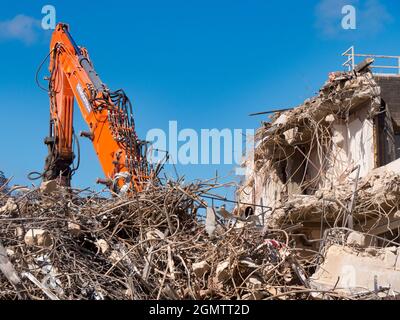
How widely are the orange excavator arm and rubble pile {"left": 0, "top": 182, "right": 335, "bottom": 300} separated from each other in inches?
80.7

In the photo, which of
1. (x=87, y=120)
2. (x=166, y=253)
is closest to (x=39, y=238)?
(x=166, y=253)

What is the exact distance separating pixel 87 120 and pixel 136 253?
6.41 metres

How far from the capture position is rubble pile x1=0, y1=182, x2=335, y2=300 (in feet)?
→ 21.2

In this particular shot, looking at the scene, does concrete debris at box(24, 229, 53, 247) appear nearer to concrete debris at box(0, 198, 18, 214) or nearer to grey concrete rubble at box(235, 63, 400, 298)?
concrete debris at box(0, 198, 18, 214)

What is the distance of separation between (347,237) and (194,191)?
1.61 metres

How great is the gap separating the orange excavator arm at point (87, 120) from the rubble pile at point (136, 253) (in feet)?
6.73

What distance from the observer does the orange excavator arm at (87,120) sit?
1168 centimetres

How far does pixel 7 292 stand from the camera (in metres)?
6.21

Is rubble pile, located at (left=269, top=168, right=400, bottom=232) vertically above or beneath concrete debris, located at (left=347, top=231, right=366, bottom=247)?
above

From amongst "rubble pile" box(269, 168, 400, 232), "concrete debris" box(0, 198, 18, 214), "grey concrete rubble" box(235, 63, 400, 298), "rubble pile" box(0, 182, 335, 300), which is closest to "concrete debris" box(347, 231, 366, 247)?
"rubble pile" box(0, 182, 335, 300)

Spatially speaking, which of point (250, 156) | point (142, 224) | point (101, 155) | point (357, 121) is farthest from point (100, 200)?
point (250, 156)

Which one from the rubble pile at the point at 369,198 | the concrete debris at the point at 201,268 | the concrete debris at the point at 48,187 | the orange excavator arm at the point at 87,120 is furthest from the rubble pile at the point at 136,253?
the rubble pile at the point at 369,198
